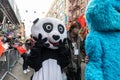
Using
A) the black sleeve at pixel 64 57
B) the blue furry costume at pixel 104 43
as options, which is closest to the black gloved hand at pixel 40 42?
the black sleeve at pixel 64 57

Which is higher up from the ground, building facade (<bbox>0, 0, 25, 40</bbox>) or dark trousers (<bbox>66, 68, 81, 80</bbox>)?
building facade (<bbox>0, 0, 25, 40</bbox>)

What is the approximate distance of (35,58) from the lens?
3.39m

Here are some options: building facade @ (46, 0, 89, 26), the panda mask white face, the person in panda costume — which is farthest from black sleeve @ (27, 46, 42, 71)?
building facade @ (46, 0, 89, 26)

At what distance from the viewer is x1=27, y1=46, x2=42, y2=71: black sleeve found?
11.0ft

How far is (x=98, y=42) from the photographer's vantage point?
8.23ft

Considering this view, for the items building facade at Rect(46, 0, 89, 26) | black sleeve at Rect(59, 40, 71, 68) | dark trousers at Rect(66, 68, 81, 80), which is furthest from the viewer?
building facade at Rect(46, 0, 89, 26)

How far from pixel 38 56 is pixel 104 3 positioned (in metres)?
1.28

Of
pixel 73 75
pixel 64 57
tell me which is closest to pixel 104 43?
pixel 64 57

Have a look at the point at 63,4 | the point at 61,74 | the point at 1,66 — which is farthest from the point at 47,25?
the point at 63,4

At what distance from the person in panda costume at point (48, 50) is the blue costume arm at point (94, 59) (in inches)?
38.6

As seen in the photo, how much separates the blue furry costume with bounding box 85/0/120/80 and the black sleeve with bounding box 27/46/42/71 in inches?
39.2

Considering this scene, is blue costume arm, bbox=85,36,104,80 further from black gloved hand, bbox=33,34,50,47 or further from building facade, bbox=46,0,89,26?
building facade, bbox=46,0,89,26

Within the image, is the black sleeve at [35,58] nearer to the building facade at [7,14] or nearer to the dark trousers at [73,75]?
the dark trousers at [73,75]

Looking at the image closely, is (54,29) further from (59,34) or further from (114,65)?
(114,65)
